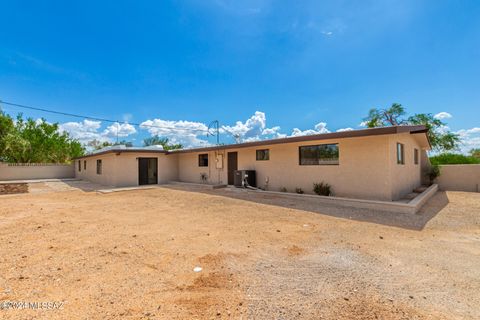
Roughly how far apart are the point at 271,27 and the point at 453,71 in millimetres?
9708

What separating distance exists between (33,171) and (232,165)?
22.4m

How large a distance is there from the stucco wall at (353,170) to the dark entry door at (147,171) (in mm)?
7568

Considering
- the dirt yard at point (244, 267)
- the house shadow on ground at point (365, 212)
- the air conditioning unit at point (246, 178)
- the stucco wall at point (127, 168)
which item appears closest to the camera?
the dirt yard at point (244, 267)

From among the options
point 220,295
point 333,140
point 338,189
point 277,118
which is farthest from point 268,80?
point 220,295

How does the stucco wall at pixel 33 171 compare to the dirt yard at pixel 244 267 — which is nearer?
the dirt yard at pixel 244 267

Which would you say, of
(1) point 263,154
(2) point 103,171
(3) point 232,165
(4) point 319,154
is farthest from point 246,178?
(2) point 103,171

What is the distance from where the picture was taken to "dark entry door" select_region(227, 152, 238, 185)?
12.7m

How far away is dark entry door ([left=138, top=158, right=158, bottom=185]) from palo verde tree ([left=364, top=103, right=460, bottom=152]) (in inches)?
862

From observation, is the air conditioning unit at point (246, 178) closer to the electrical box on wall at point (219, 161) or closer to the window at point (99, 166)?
the electrical box on wall at point (219, 161)

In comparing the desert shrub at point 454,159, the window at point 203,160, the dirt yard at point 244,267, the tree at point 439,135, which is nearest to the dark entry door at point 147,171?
the window at point 203,160

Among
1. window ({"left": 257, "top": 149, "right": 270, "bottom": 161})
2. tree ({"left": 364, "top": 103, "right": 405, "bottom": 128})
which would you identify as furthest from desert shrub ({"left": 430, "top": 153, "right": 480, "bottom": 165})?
window ({"left": 257, "top": 149, "right": 270, "bottom": 161})

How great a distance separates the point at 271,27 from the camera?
11398 millimetres

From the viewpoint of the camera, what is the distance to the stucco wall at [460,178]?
37.3 feet

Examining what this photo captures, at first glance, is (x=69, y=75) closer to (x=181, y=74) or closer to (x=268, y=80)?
(x=181, y=74)
